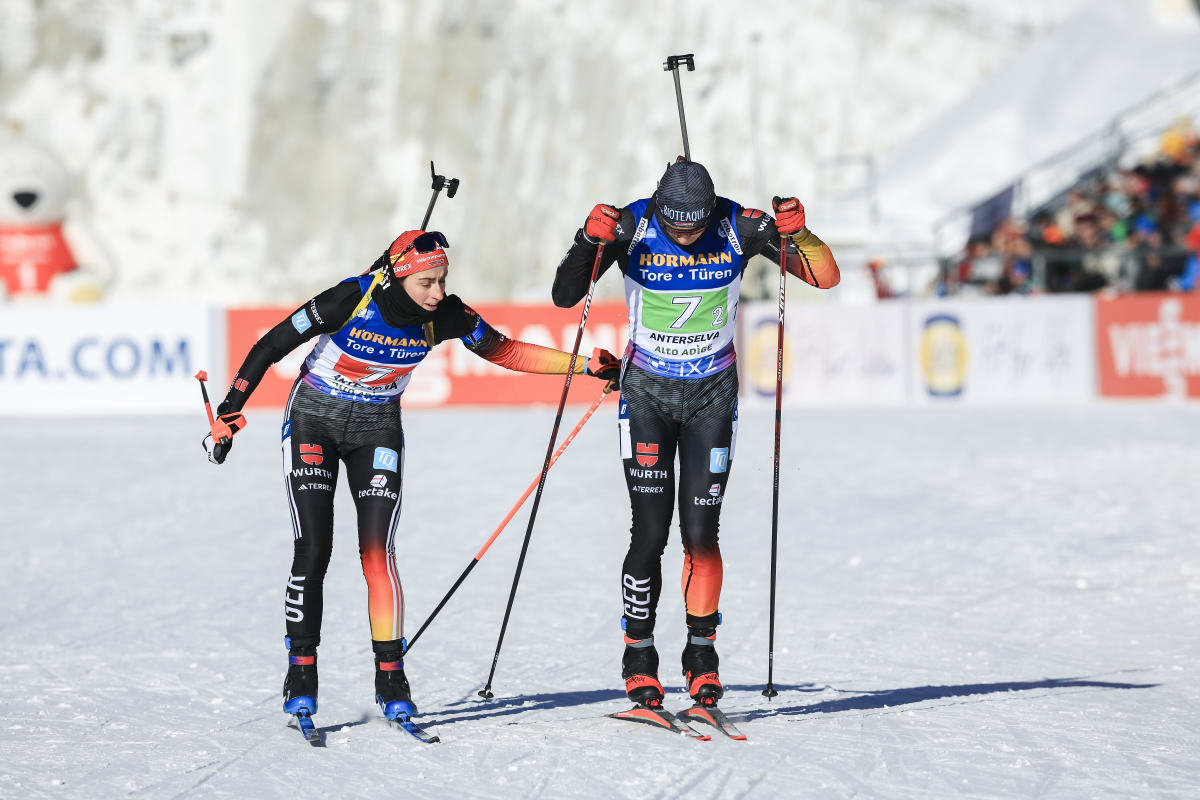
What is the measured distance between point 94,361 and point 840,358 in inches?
445

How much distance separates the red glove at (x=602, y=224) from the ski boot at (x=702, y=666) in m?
1.68

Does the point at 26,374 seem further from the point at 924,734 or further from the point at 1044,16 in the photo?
the point at 1044,16

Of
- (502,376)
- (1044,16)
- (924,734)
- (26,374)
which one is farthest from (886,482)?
(1044,16)

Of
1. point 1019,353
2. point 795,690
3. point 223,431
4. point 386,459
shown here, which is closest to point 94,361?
point 1019,353

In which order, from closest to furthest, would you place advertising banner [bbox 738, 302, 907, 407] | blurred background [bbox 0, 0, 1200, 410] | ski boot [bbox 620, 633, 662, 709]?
1. ski boot [bbox 620, 633, 662, 709]
2. advertising banner [bbox 738, 302, 907, 407]
3. blurred background [bbox 0, 0, 1200, 410]

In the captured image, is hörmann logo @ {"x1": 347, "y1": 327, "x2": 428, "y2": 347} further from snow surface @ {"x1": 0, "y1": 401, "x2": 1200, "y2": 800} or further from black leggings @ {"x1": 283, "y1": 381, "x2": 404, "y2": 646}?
snow surface @ {"x1": 0, "y1": 401, "x2": 1200, "y2": 800}

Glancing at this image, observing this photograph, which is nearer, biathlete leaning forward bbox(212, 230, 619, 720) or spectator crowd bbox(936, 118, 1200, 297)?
biathlete leaning forward bbox(212, 230, 619, 720)

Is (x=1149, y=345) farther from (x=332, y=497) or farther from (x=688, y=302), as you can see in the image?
(x=332, y=497)

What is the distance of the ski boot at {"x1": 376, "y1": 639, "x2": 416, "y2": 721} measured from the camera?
5.76 metres

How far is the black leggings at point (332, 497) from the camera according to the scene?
571 cm

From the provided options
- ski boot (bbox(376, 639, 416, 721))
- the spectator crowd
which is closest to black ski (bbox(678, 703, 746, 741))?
ski boot (bbox(376, 639, 416, 721))

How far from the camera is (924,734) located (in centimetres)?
562

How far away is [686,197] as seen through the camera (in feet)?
18.4

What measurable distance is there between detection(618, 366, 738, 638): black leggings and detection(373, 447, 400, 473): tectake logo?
974 millimetres
